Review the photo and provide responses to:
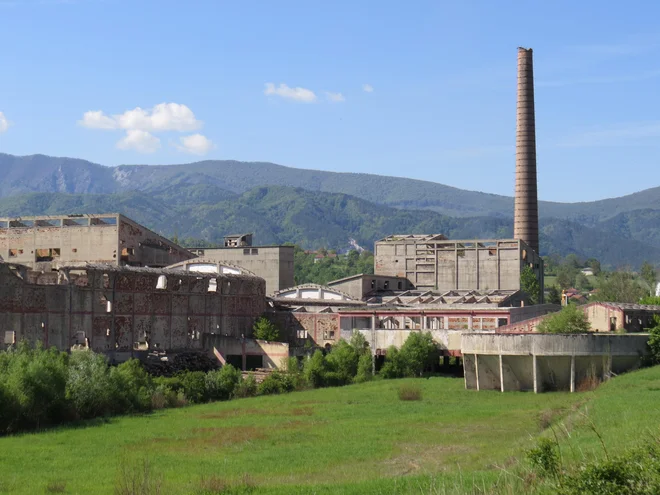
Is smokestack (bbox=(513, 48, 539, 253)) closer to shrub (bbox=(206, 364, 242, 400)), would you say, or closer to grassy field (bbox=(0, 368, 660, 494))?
grassy field (bbox=(0, 368, 660, 494))

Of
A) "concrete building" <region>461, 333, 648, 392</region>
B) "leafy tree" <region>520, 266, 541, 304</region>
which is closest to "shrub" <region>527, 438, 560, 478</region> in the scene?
"concrete building" <region>461, 333, 648, 392</region>

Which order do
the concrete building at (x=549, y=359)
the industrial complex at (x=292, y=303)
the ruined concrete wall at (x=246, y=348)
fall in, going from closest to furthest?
the concrete building at (x=549, y=359), the industrial complex at (x=292, y=303), the ruined concrete wall at (x=246, y=348)

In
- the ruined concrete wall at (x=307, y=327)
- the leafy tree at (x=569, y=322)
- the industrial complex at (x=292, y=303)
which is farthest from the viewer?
the ruined concrete wall at (x=307, y=327)

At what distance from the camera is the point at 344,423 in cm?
3138

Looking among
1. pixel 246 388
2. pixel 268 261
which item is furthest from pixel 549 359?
pixel 268 261

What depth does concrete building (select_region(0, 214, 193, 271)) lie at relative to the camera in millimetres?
Result: 63938

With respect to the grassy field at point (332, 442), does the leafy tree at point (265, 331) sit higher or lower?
higher

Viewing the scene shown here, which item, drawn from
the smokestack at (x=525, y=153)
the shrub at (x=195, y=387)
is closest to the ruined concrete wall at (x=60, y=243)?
the shrub at (x=195, y=387)

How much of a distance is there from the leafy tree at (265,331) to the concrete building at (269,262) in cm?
2011

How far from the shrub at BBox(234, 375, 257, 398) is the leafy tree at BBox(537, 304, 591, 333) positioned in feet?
43.8

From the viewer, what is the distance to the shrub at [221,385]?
132 feet

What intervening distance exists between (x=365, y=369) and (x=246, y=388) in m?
8.03

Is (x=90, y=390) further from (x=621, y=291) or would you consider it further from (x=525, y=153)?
(x=621, y=291)

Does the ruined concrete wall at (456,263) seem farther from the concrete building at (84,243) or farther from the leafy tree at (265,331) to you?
the leafy tree at (265,331)
